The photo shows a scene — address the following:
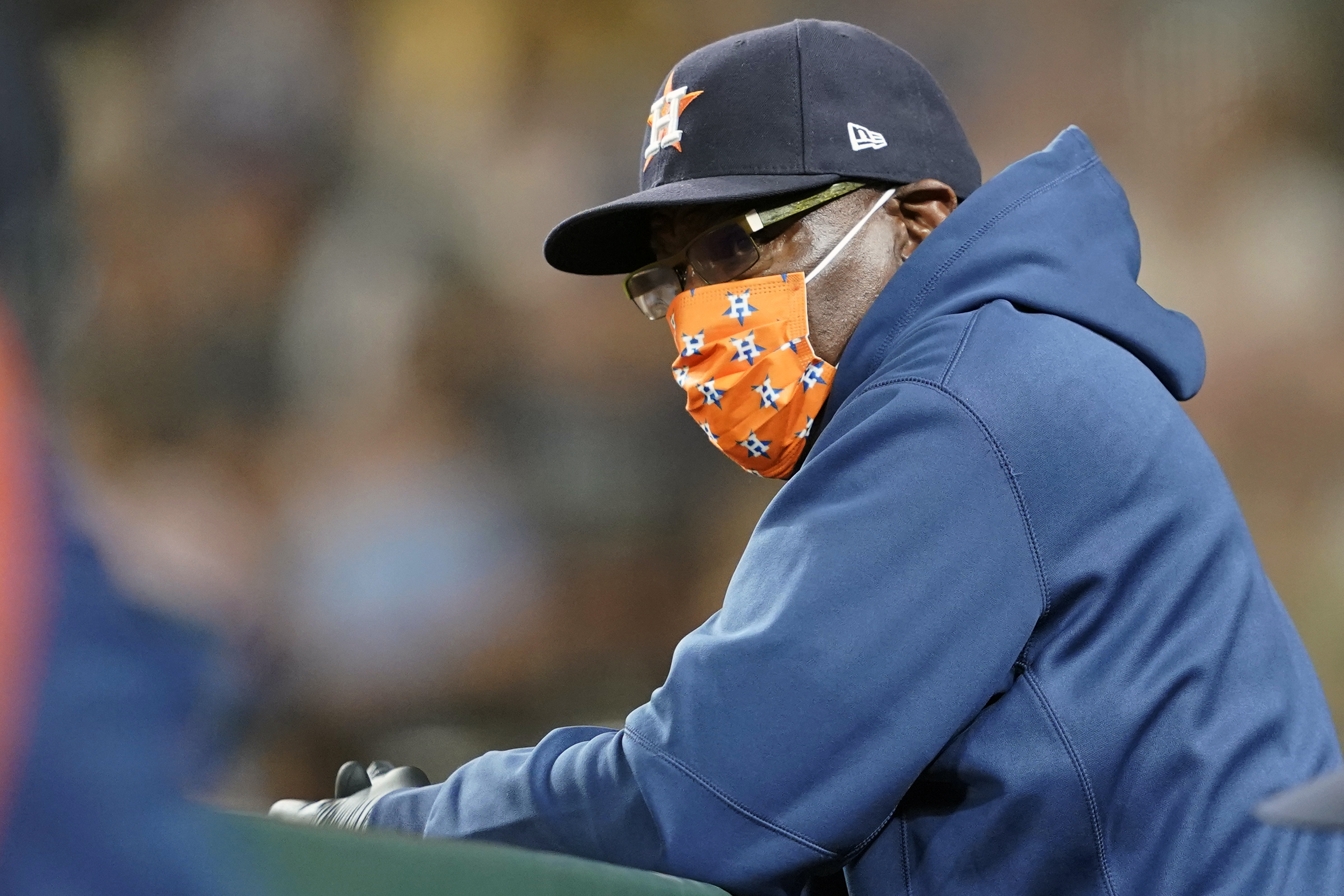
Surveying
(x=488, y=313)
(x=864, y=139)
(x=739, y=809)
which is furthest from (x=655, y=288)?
(x=488, y=313)

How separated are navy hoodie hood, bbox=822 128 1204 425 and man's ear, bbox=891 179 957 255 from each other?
0.43 ft

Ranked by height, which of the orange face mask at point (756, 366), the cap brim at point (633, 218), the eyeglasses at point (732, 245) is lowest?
the orange face mask at point (756, 366)

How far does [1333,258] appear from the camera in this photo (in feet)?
10.1

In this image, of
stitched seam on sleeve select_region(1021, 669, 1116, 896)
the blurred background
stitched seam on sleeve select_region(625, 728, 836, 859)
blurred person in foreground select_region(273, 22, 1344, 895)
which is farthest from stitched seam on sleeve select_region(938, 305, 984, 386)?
the blurred background

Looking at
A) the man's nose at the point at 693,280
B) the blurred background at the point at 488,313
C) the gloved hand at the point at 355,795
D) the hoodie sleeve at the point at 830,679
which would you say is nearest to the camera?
the hoodie sleeve at the point at 830,679

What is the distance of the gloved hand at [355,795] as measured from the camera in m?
1.11

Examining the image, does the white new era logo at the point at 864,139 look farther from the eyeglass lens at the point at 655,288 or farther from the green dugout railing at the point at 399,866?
the green dugout railing at the point at 399,866

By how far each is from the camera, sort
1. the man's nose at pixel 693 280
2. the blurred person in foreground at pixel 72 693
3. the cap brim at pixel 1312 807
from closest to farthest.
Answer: the blurred person in foreground at pixel 72 693
the cap brim at pixel 1312 807
the man's nose at pixel 693 280

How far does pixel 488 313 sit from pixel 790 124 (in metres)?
2.55

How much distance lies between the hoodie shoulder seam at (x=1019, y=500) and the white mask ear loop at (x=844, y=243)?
14.9 inches

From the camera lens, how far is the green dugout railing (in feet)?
1.80

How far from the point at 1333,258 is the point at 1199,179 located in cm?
37

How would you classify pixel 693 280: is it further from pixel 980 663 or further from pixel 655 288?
pixel 980 663

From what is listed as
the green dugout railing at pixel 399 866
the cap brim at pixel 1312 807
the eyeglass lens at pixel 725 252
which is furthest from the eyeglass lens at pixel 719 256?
the cap brim at pixel 1312 807
